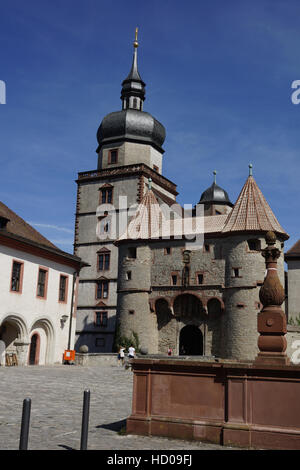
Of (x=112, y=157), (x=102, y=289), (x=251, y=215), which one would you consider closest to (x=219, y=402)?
(x=251, y=215)

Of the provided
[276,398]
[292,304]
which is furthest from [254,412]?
[292,304]

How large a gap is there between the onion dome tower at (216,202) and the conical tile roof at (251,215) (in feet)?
75.7

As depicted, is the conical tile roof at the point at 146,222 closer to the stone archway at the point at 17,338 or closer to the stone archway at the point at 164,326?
the stone archway at the point at 164,326

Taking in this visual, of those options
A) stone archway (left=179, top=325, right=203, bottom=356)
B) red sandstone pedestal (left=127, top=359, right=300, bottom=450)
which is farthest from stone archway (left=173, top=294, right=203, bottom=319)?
red sandstone pedestal (left=127, top=359, right=300, bottom=450)

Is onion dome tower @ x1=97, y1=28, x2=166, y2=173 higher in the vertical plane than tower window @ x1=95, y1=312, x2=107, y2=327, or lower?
higher

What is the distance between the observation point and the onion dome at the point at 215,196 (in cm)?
6556

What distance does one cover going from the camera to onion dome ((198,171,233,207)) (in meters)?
65.6

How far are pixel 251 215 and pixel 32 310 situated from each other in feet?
59.4

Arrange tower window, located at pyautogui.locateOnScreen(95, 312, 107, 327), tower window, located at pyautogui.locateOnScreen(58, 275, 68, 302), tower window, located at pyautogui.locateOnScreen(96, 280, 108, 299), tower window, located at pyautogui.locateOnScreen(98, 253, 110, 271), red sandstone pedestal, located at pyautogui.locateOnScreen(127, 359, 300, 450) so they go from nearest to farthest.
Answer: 1. red sandstone pedestal, located at pyautogui.locateOnScreen(127, 359, 300, 450)
2. tower window, located at pyautogui.locateOnScreen(58, 275, 68, 302)
3. tower window, located at pyautogui.locateOnScreen(95, 312, 107, 327)
4. tower window, located at pyautogui.locateOnScreen(96, 280, 108, 299)
5. tower window, located at pyautogui.locateOnScreen(98, 253, 110, 271)

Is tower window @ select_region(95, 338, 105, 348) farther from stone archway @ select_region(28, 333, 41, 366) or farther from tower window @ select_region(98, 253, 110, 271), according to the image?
stone archway @ select_region(28, 333, 41, 366)

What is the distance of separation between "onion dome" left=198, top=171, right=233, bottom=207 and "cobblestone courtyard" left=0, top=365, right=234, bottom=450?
47074 millimetres

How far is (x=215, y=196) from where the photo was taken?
216ft

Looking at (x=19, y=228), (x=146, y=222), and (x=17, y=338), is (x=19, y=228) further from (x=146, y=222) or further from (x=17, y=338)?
(x=146, y=222)

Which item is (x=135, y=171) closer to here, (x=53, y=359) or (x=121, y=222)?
(x=121, y=222)
